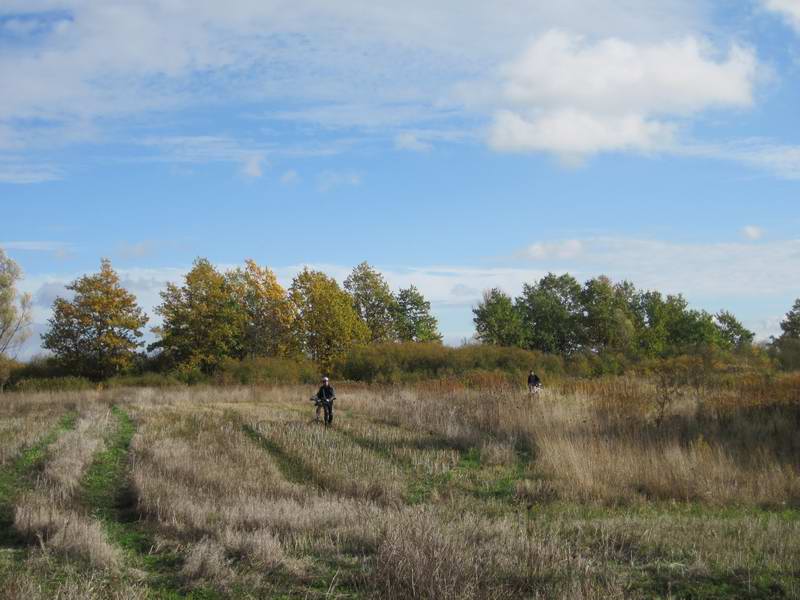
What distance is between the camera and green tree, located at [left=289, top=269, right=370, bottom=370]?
62938 mm

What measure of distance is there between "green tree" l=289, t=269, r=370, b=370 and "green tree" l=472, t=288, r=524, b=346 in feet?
44.8

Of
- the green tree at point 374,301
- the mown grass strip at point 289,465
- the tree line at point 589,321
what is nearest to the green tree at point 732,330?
the tree line at point 589,321

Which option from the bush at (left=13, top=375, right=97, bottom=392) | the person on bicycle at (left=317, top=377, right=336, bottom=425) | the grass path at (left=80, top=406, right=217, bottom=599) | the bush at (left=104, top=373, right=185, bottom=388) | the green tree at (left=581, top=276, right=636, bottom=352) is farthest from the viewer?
the green tree at (left=581, top=276, right=636, bottom=352)

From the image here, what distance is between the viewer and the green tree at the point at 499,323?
72125mm

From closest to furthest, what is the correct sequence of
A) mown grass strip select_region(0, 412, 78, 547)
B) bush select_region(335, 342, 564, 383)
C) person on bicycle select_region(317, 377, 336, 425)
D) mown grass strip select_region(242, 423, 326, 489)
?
mown grass strip select_region(0, 412, 78, 547) < mown grass strip select_region(242, 423, 326, 489) < person on bicycle select_region(317, 377, 336, 425) < bush select_region(335, 342, 564, 383)

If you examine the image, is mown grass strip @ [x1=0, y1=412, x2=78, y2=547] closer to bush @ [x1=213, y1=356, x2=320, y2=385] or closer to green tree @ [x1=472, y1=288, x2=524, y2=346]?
bush @ [x1=213, y1=356, x2=320, y2=385]

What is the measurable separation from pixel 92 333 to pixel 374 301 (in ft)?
94.4

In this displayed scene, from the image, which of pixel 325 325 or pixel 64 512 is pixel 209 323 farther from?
pixel 64 512

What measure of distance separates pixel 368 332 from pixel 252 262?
1196cm

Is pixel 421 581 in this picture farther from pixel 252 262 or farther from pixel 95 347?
pixel 252 262

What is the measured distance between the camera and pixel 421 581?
627cm

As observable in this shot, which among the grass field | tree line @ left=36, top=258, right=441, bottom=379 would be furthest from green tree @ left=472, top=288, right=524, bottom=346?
the grass field

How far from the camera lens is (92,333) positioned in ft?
187

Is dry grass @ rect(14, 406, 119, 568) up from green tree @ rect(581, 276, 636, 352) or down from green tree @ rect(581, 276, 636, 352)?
down
